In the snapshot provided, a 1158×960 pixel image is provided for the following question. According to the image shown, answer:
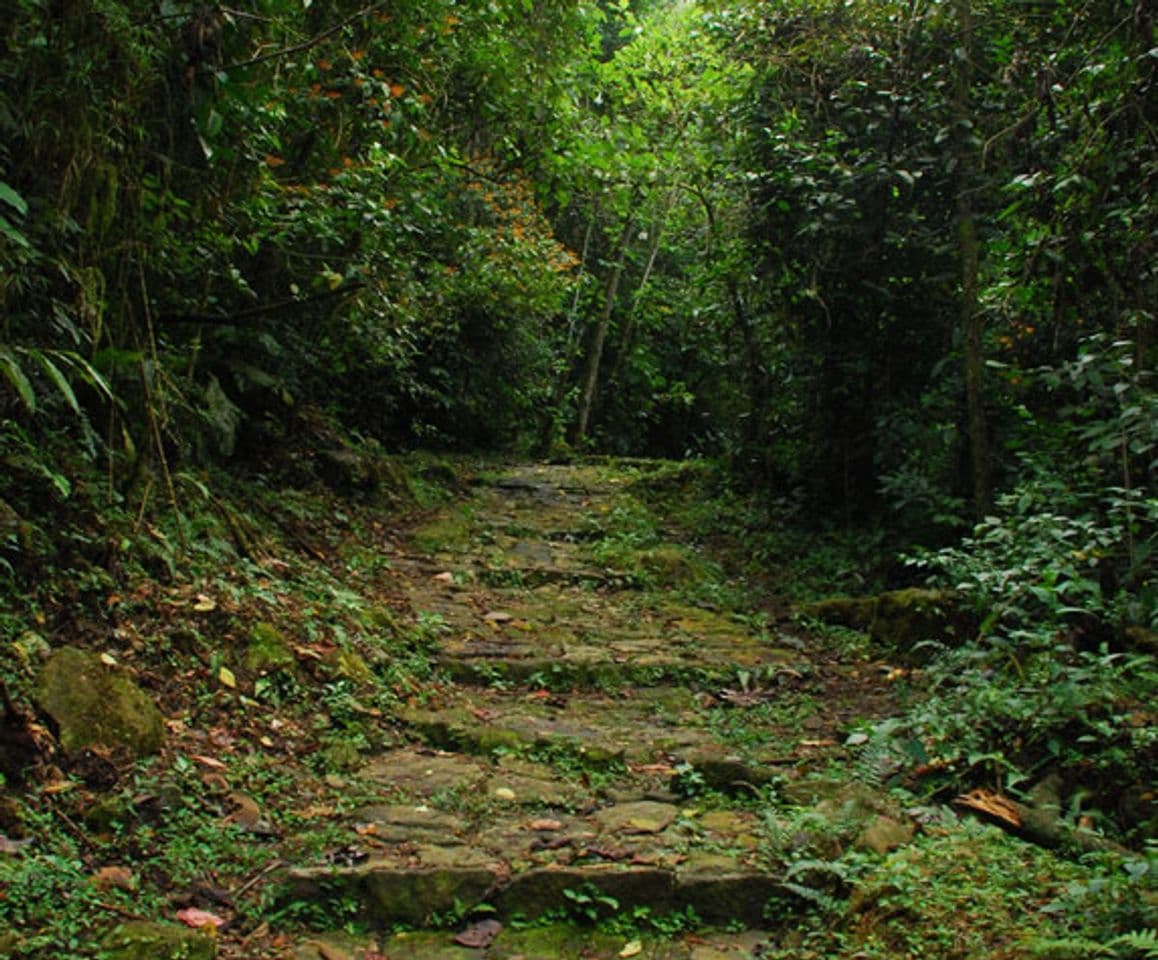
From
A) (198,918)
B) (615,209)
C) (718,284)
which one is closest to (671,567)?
(615,209)

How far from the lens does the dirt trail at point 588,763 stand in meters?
3.12

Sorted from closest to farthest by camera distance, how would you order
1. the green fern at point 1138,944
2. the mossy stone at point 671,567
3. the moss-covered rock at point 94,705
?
the green fern at point 1138,944, the moss-covered rock at point 94,705, the mossy stone at point 671,567

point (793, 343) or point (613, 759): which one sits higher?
point (793, 343)

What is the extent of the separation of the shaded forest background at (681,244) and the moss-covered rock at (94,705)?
56 centimetres

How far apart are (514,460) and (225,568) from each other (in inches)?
365

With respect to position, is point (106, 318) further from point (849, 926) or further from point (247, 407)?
point (849, 926)

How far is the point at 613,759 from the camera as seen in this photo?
4.37m

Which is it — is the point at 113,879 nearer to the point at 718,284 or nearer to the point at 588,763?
the point at 588,763

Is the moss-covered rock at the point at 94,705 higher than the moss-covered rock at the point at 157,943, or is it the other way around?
the moss-covered rock at the point at 94,705

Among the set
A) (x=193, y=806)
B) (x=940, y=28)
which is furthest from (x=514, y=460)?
(x=193, y=806)

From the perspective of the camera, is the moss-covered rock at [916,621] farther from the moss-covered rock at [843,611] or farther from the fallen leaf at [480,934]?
the fallen leaf at [480,934]

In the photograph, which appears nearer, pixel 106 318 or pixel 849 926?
pixel 849 926

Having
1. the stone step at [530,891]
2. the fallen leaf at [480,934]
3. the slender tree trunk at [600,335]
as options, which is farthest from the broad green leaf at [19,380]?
the slender tree trunk at [600,335]

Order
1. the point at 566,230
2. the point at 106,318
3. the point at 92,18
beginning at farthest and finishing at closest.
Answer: the point at 566,230 → the point at 106,318 → the point at 92,18
